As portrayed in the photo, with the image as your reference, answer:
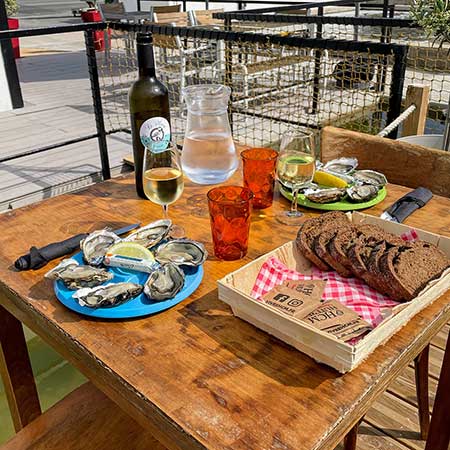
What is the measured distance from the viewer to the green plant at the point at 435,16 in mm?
2006

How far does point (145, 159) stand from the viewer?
1.19 metres

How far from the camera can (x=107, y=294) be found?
0.90 metres

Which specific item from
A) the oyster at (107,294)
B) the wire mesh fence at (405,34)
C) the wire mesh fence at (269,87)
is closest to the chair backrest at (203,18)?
the wire mesh fence at (269,87)

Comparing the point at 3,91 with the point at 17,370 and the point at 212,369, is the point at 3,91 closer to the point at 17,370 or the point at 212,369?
the point at 17,370

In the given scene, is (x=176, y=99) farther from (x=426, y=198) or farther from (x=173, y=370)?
(x=173, y=370)

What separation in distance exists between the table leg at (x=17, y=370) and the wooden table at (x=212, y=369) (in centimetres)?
22

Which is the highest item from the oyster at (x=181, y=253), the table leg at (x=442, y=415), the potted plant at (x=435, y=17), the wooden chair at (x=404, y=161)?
the potted plant at (x=435, y=17)

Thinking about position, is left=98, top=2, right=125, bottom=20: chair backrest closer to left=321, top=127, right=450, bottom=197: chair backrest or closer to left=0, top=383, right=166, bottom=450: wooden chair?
left=321, top=127, right=450, bottom=197: chair backrest

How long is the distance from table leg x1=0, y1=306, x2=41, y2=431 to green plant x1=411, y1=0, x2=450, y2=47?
188 cm

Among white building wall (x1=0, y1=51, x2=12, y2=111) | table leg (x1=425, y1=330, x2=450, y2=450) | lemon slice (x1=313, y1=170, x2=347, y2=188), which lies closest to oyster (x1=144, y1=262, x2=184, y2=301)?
lemon slice (x1=313, y1=170, x2=347, y2=188)

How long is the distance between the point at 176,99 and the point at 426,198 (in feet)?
14.9

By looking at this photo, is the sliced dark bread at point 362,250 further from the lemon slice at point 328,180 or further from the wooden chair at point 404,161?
the wooden chair at point 404,161

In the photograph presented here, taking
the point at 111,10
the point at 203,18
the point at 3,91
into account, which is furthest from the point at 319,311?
the point at 111,10

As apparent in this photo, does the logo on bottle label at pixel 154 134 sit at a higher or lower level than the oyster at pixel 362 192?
higher
